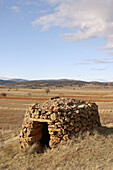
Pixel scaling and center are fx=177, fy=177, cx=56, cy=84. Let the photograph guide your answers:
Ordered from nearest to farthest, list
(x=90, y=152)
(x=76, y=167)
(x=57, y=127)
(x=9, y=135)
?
1. (x=76, y=167)
2. (x=90, y=152)
3. (x=57, y=127)
4. (x=9, y=135)

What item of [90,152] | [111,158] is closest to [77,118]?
[90,152]

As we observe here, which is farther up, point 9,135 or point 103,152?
point 103,152

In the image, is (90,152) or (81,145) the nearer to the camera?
(90,152)

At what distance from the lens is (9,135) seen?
517 inches

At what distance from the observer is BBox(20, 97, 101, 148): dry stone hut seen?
931cm

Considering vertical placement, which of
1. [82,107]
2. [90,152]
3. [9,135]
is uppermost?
[82,107]

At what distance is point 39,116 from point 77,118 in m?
2.12

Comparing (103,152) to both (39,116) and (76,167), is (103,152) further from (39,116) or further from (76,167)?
(39,116)

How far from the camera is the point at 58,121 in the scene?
9.38 metres

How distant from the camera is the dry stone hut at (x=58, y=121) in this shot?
9.31 m

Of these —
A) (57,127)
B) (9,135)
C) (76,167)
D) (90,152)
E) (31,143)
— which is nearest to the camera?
(76,167)

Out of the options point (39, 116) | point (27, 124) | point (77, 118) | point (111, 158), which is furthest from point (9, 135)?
point (111, 158)

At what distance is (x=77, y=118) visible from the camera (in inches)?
379

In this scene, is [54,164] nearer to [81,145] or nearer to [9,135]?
[81,145]
